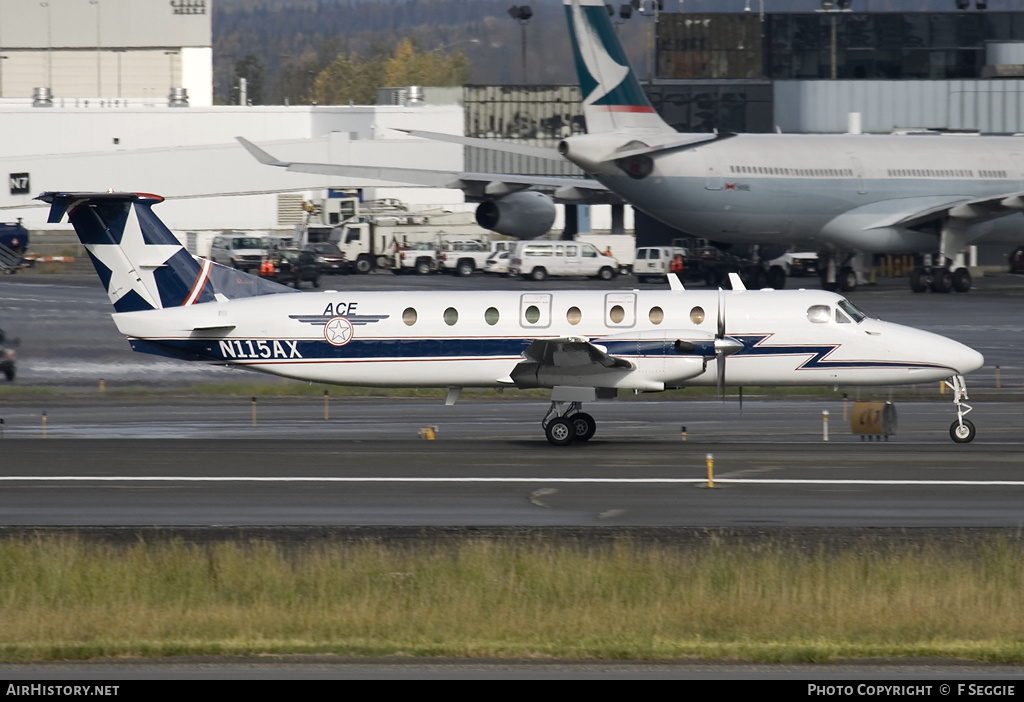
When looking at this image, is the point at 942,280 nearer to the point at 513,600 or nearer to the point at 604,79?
the point at 604,79

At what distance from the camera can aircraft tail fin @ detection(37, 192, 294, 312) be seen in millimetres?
26469

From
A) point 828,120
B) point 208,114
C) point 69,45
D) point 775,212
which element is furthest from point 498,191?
point 69,45

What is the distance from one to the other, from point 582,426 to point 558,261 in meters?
41.5

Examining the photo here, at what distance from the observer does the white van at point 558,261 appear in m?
66.7

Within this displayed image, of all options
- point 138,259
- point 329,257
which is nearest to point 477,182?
point 329,257

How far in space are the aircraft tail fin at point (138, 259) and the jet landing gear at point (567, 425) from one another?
6.50 m

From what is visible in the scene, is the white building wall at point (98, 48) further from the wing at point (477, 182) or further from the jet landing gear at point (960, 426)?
the jet landing gear at point (960, 426)

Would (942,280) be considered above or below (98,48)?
below

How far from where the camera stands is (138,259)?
26.6 m

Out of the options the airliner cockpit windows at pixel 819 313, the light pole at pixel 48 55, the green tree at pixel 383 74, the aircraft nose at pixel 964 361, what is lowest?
the aircraft nose at pixel 964 361

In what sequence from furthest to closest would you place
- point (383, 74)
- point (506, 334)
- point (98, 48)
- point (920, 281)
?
point (383, 74), point (98, 48), point (920, 281), point (506, 334)

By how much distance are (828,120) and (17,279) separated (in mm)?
44374

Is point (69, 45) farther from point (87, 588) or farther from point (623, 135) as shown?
point (87, 588)

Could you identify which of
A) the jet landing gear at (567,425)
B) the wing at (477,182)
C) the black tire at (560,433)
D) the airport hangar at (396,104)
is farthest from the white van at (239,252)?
the black tire at (560,433)
